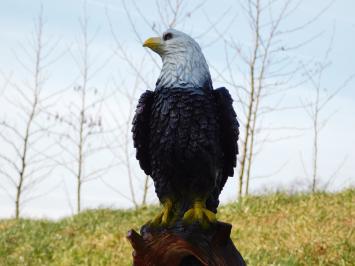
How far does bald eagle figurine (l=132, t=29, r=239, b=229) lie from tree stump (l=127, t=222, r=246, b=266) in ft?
0.18

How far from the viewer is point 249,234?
25.2 feet

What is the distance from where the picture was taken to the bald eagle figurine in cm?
325

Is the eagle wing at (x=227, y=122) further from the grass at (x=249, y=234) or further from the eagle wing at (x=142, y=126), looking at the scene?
the grass at (x=249, y=234)

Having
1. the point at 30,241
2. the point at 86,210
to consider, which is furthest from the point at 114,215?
the point at 30,241

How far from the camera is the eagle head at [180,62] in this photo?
3.31m

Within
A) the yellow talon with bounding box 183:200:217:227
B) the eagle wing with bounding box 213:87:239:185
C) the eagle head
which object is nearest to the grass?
the eagle wing with bounding box 213:87:239:185

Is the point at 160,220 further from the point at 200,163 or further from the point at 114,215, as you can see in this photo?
the point at 114,215

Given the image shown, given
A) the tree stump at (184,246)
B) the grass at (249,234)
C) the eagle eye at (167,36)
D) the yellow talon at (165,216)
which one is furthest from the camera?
the grass at (249,234)

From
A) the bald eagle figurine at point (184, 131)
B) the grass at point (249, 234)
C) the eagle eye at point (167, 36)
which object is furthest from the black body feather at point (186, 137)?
the grass at point (249, 234)

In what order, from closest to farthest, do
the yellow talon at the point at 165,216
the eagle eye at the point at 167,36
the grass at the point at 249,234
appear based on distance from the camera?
the yellow talon at the point at 165,216 → the eagle eye at the point at 167,36 → the grass at the point at 249,234

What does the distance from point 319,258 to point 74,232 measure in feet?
12.9

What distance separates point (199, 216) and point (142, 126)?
58 cm

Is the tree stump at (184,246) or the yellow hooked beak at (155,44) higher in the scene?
the yellow hooked beak at (155,44)

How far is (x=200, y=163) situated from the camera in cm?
325
